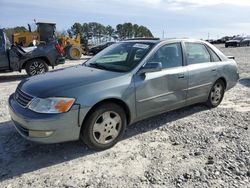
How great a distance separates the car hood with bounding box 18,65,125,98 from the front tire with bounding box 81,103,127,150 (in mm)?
443

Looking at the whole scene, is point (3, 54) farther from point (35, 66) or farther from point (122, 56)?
point (122, 56)

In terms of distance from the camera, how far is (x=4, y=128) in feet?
16.3

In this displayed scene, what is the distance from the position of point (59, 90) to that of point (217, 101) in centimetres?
377

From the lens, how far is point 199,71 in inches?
216

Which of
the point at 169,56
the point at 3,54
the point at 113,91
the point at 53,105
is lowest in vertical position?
the point at 53,105

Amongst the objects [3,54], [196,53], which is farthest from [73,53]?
[196,53]

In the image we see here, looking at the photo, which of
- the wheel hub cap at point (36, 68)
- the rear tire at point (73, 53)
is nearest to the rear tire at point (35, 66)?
the wheel hub cap at point (36, 68)

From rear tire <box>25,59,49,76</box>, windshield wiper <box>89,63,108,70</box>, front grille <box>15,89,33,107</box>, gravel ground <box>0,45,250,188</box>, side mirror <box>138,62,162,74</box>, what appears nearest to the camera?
gravel ground <box>0,45,250,188</box>

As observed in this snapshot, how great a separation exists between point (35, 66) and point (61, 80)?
692 cm

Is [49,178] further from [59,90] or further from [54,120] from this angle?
[59,90]

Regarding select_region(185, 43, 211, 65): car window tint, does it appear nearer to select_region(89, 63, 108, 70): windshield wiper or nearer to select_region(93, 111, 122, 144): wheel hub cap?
select_region(89, 63, 108, 70): windshield wiper

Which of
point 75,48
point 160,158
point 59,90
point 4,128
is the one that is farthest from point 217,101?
point 75,48

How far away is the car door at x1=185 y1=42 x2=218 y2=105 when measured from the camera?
5359mm

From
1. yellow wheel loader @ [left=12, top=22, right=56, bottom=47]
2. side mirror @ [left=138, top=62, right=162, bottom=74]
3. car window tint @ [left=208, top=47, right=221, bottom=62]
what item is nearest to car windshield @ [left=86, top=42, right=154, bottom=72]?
side mirror @ [left=138, top=62, right=162, bottom=74]
